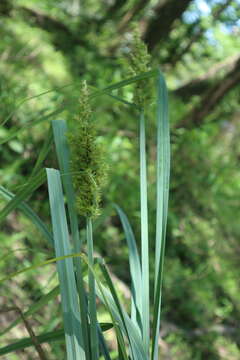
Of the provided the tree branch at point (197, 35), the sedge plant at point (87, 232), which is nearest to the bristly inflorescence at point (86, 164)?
the sedge plant at point (87, 232)

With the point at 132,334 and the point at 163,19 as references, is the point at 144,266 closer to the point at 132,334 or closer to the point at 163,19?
the point at 132,334

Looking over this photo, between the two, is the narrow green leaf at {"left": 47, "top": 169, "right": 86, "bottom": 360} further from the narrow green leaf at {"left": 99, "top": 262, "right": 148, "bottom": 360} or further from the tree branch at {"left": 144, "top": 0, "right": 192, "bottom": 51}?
the tree branch at {"left": 144, "top": 0, "right": 192, "bottom": 51}

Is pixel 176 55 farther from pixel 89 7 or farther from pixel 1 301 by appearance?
pixel 1 301

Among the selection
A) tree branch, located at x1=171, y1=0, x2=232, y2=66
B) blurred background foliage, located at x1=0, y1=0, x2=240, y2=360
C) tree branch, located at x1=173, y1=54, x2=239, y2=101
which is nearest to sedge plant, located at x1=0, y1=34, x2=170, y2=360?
blurred background foliage, located at x1=0, y1=0, x2=240, y2=360

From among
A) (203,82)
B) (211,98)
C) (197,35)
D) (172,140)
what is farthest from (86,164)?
(197,35)

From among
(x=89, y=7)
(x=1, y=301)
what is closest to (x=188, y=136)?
(x=1, y=301)
